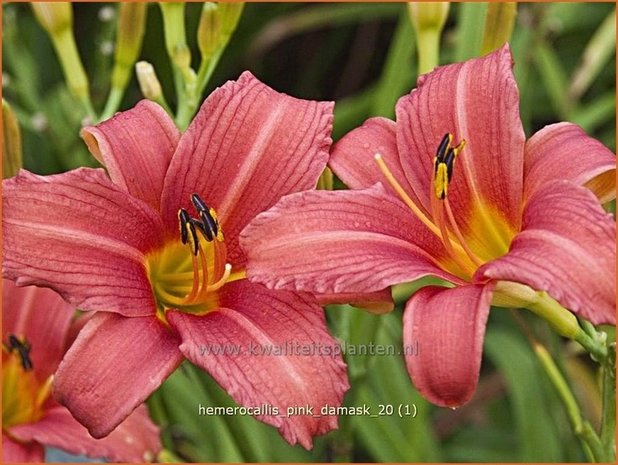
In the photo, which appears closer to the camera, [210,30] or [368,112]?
[210,30]

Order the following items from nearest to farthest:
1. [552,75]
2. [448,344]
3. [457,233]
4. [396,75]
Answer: [448,344]
[457,233]
[396,75]
[552,75]

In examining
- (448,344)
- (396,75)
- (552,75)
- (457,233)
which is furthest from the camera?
(552,75)

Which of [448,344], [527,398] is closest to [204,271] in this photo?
[448,344]

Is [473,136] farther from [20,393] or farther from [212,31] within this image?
[20,393]

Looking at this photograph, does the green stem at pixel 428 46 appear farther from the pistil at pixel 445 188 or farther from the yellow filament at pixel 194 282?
the yellow filament at pixel 194 282

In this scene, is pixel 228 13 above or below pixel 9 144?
above
